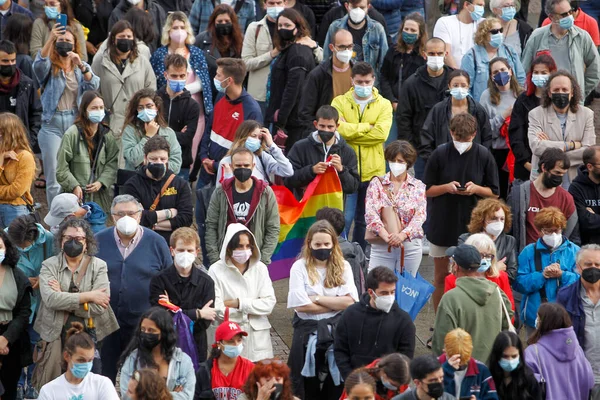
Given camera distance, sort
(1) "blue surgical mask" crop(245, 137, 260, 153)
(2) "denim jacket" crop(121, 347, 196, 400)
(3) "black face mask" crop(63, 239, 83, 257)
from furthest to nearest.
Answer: (1) "blue surgical mask" crop(245, 137, 260, 153), (3) "black face mask" crop(63, 239, 83, 257), (2) "denim jacket" crop(121, 347, 196, 400)

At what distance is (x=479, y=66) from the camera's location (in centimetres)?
1552

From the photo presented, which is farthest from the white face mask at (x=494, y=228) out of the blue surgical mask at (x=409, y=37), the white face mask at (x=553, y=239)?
the blue surgical mask at (x=409, y=37)

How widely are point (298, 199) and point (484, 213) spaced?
7.50 ft

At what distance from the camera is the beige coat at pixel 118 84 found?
15297 mm

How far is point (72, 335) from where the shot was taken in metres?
10.8

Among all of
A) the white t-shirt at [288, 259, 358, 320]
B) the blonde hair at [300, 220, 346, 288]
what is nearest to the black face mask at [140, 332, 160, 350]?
the white t-shirt at [288, 259, 358, 320]

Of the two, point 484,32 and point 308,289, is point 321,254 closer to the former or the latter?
point 308,289

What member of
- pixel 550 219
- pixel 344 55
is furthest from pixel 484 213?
pixel 344 55

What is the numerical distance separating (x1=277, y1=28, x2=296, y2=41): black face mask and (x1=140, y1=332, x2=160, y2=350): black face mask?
555 cm

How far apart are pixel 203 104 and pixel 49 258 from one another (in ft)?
13.6

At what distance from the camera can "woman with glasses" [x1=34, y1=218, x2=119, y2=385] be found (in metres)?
11.5

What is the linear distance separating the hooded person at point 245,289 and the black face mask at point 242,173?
0.89m

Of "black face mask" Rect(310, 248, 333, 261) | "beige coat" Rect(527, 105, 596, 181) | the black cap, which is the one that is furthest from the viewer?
"beige coat" Rect(527, 105, 596, 181)

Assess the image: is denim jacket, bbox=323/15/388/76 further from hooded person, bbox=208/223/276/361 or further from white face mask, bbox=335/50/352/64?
hooded person, bbox=208/223/276/361
